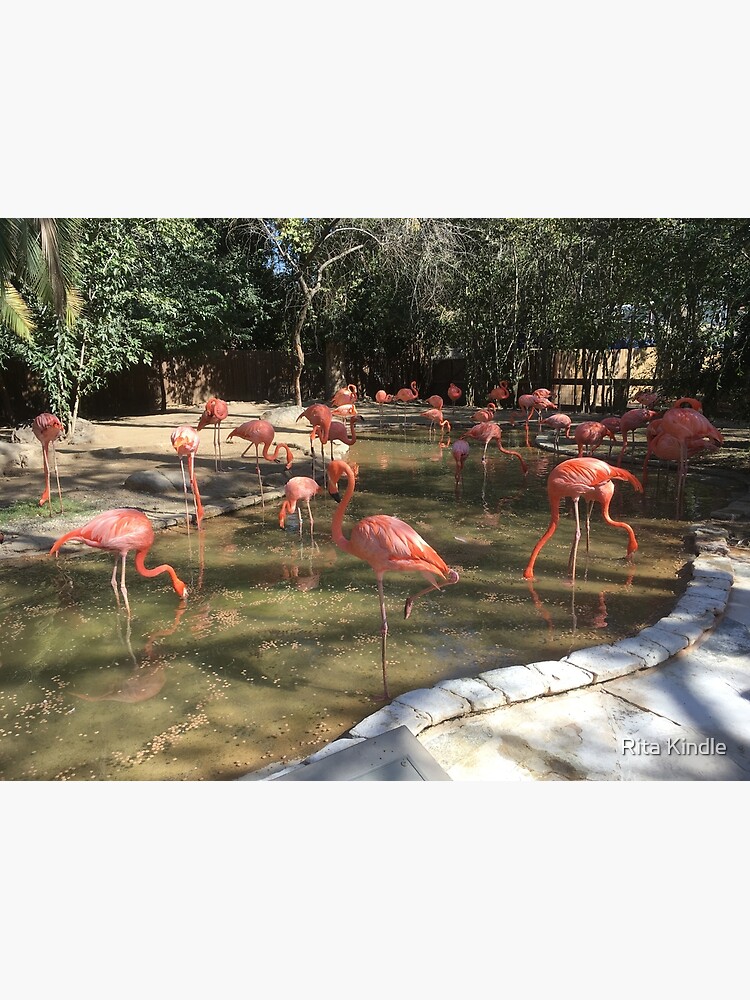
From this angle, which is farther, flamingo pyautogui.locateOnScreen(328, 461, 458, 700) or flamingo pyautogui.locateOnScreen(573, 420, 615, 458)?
flamingo pyautogui.locateOnScreen(573, 420, 615, 458)

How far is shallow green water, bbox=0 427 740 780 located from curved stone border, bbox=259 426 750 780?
0.27 m

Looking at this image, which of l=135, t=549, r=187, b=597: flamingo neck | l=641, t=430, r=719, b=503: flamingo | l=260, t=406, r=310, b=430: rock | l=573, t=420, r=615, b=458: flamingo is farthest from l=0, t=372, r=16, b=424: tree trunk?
l=641, t=430, r=719, b=503: flamingo

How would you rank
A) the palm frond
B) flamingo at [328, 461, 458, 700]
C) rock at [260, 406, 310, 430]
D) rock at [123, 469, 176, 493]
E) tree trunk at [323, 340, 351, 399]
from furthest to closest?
tree trunk at [323, 340, 351, 399] → rock at [260, 406, 310, 430] → rock at [123, 469, 176, 493] → the palm frond → flamingo at [328, 461, 458, 700]

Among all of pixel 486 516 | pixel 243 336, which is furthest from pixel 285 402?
pixel 486 516

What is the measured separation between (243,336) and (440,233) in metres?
6.18

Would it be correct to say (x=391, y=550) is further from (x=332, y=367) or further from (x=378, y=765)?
(x=332, y=367)

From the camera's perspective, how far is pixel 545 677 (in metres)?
3.21

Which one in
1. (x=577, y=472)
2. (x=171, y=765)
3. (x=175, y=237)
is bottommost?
(x=171, y=765)

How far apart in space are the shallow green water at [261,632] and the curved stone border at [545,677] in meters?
0.27

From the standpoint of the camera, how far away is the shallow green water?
9.94ft

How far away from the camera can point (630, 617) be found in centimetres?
426

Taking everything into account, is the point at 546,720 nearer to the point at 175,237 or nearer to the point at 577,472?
the point at 577,472

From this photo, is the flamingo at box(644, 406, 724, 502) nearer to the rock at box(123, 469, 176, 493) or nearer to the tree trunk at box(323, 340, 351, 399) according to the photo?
the rock at box(123, 469, 176, 493)

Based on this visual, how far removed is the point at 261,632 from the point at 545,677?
1782 mm
